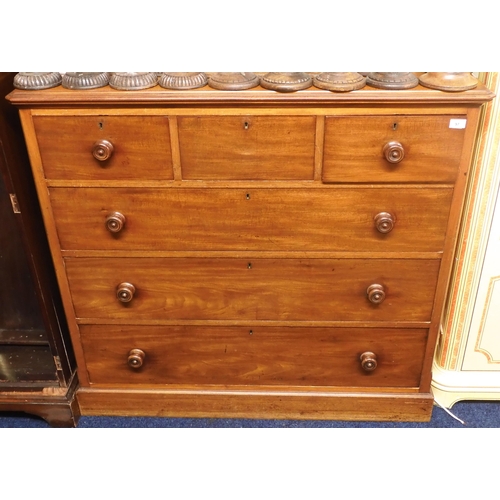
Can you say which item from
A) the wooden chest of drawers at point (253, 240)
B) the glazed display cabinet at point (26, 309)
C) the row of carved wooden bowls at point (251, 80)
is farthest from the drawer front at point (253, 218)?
the row of carved wooden bowls at point (251, 80)

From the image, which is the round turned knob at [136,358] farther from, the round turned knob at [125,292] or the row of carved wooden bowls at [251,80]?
the row of carved wooden bowls at [251,80]

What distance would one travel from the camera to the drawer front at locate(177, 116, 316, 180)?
5.67 ft

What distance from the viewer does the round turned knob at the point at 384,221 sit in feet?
6.03

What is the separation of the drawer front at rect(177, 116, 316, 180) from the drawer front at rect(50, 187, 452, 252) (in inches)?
2.5

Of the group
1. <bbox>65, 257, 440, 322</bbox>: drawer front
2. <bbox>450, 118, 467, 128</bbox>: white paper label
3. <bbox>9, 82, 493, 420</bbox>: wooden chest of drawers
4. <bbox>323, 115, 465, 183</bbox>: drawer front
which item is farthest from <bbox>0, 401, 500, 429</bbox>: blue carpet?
<bbox>450, 118, 467, 128</bbox>: white paper label

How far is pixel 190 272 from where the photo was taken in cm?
199

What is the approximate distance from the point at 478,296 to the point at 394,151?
2.42 feet

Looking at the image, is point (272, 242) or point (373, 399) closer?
point (272, 242)

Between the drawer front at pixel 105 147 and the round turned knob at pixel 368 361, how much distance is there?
946 millimetres

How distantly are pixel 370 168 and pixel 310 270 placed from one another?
40cm

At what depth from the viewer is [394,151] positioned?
1.73m

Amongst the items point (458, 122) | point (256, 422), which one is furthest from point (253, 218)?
point (256, 422)
